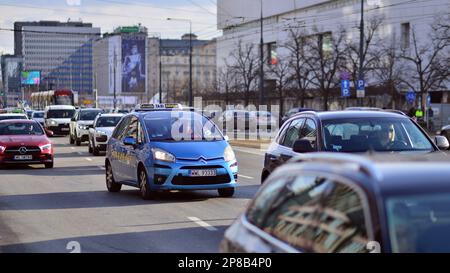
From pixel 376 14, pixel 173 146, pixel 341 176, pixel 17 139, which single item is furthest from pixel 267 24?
pixel 341 176

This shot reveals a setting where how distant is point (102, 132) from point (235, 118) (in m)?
28.4

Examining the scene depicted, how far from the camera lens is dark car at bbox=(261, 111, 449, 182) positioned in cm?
1023

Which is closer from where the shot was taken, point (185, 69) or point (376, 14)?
point (376, 14)

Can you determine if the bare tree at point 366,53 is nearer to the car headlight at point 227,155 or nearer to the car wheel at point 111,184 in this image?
the car wheel at point 111,184

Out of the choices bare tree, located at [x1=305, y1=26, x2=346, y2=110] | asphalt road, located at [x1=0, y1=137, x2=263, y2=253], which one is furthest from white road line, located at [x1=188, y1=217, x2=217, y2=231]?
bare tree, located at [x1=305, y1=26, x2=346, y2=110]

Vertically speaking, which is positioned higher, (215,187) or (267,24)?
(267,24)

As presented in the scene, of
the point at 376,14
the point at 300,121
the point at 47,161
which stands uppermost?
the point at 376,14

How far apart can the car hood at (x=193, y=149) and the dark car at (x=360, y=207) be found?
9.70 m

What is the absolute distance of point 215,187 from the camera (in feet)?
47.0

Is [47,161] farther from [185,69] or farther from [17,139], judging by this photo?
[185,69]

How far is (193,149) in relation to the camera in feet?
47.0

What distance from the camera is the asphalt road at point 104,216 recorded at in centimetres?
958

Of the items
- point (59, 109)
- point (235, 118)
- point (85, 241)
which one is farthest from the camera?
point (235, 118)

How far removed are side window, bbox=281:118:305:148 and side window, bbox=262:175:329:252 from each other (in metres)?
6.82
